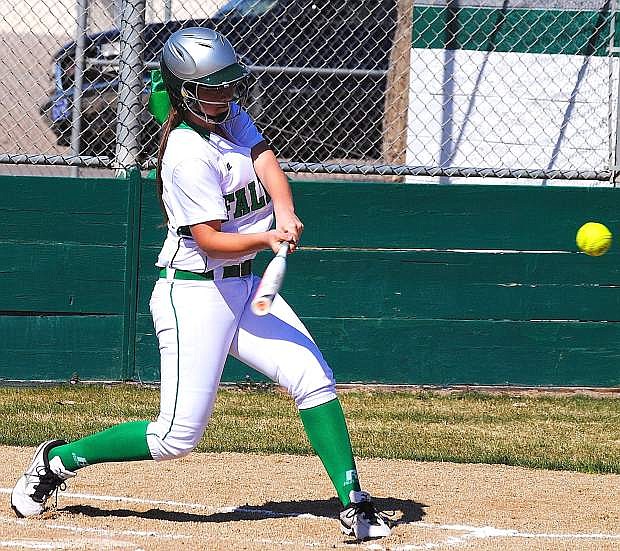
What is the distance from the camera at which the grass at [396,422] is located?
5.96 m

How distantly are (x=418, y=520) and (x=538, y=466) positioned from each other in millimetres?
1456

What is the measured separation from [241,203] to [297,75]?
4.63 metres

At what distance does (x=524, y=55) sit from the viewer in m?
8.32

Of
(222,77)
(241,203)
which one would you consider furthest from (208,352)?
(222,77)

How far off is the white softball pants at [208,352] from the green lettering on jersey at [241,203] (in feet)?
0.77

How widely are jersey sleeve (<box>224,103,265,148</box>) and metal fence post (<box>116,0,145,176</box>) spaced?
11.4ft

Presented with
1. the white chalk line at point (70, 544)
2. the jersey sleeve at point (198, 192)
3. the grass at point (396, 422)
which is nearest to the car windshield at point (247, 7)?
the grass at point (396, 422)

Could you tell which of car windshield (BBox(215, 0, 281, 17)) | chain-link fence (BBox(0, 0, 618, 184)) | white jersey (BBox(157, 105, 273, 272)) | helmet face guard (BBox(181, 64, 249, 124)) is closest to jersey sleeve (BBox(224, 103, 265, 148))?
white jersey (BBox(157, 105, 273, 272))

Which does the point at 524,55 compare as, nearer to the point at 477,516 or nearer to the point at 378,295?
the point at 378,295

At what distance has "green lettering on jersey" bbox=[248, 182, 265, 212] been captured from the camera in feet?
13.2

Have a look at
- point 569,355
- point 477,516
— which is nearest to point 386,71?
point 569,355

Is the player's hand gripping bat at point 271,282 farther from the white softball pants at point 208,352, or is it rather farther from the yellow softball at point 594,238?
the yellow softball at point 594,238

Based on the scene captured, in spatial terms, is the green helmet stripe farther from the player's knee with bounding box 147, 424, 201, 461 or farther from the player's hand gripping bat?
the player's knee with bounding box 147, 424, 201, 461

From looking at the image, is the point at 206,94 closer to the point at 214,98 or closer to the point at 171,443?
the point at 214,98
